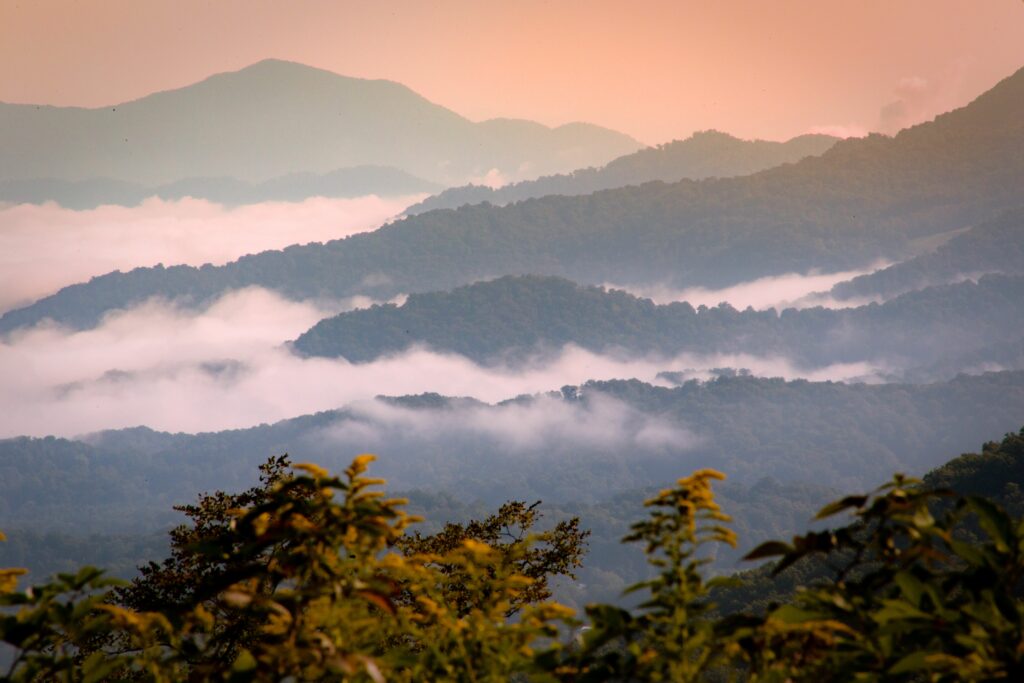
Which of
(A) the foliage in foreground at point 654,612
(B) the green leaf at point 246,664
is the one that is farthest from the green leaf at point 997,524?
(B) the green leaf at point 246,664

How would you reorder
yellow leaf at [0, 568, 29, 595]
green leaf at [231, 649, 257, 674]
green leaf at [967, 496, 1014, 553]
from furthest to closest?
yellow leaf at [0, 568, 29, 595] < green leaf at [967, 496, 1014, 553] < green leaf at [231, 649, 257, 674]

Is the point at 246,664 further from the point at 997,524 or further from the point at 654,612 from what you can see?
the point at 997,524

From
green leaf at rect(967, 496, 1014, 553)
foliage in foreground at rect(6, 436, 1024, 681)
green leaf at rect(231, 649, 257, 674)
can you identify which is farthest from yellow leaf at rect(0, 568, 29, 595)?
green leaf at rect(967, 496, 1014, 553)

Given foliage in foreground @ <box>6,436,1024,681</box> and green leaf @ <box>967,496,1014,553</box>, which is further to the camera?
green leaf @ <box>967,496,1014,553</box>

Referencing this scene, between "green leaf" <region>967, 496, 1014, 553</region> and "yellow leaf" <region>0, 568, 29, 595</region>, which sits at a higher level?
"yellow leaf" <region>0, 568, 29, 595</region>

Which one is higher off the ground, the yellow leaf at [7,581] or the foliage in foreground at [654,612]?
the yellow leaf at [7,581]

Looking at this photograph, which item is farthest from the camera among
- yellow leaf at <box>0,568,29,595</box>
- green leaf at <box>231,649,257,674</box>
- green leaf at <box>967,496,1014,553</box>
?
yellow leaf at <box>0,568,29,595</box>

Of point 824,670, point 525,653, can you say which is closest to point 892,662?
point 824,670

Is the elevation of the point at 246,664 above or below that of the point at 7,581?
below

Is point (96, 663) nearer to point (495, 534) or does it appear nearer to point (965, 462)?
point (495, 534)

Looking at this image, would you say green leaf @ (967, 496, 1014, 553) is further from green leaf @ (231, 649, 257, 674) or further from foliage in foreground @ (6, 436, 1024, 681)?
green leaf @ (231, 649, 257, 674)

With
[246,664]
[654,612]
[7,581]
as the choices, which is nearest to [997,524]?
[654,612]

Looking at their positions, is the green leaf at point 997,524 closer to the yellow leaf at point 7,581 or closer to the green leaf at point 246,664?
the green leaf at point 246,664

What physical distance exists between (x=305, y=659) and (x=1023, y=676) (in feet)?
7.95
